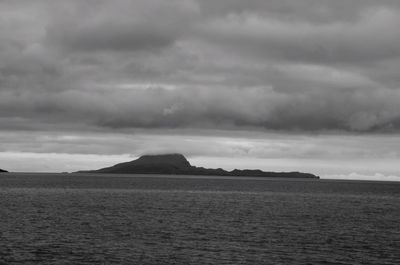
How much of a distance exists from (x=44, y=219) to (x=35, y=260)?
1791 inches

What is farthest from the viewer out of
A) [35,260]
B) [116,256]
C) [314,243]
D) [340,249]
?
[314,243]

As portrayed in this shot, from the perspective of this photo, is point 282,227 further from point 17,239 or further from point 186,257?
point 17,239

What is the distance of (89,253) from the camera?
66.8m

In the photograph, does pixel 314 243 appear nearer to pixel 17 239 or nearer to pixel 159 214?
pixel 17 239

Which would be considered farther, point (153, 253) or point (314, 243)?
point (314, 243)

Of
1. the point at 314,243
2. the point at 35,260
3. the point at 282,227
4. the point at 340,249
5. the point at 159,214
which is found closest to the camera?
the point at 35,260

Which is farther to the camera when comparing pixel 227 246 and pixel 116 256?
pixel 227 246

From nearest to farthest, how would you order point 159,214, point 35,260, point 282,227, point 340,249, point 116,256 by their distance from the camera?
point 35,260, point 116,256, point 340,249, point 282,227, point 159,214

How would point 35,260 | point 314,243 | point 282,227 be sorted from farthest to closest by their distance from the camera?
point 282,227, point 314,243, point 35,260

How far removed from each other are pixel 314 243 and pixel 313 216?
4820 cm

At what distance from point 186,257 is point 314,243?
23362 millimetres

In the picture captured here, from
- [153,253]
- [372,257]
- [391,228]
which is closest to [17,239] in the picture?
[153,253]

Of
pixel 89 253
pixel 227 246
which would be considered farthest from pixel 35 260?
pixel 227 246

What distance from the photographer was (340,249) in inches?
2955
